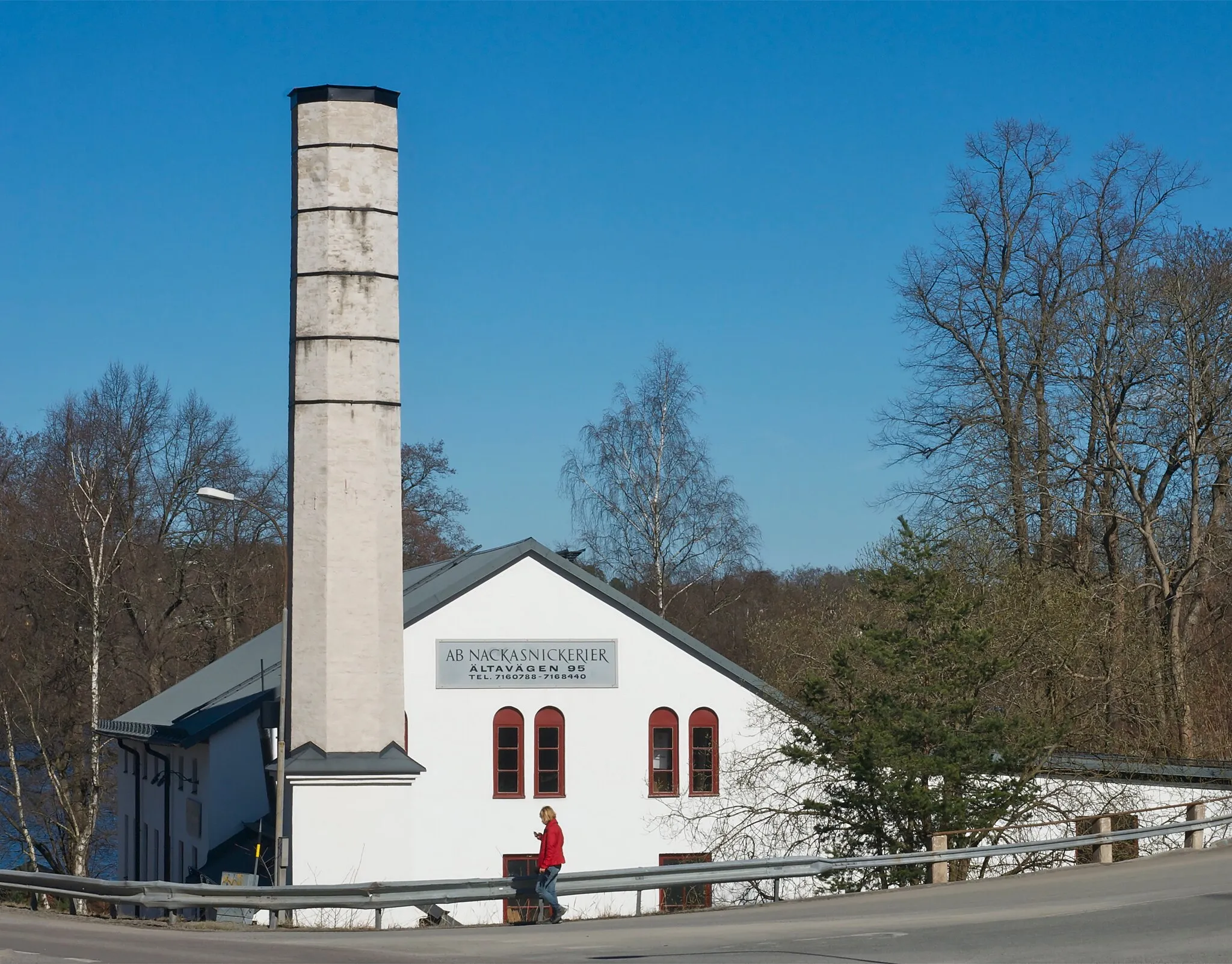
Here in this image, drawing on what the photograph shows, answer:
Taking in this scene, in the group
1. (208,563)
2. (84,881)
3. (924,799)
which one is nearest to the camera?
(84,881)

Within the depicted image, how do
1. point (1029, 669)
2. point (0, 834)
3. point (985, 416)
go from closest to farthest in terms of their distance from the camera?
point (1029, 669)
point (985, 416)
point (0, 834)

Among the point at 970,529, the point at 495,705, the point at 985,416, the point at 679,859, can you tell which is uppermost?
the point at 985,416

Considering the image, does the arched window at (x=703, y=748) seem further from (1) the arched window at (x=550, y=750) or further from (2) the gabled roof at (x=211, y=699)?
(2) the gabled roof at (x=211, y=699)

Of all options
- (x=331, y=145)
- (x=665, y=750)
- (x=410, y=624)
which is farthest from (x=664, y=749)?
(x=331, y=145)

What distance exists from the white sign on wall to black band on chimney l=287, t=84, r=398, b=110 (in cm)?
1339

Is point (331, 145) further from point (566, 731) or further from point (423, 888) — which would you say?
point (566, 731)

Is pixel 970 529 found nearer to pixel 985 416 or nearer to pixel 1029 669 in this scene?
pixel 985 416

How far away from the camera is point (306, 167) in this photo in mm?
25891

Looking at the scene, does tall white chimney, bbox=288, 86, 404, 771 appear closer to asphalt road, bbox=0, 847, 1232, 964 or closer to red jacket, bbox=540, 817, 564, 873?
asphalt road, bbox=0, 847, 1232, 964

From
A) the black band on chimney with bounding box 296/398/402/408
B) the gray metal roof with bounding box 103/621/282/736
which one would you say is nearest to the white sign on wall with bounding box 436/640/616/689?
the gray metal roof with bounding box 103/621/282/736

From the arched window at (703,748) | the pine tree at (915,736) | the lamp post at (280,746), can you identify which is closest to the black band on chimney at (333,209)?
the lamp post at (280,746)

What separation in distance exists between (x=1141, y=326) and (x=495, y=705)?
1780cm

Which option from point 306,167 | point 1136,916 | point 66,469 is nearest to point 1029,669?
point 1136,916

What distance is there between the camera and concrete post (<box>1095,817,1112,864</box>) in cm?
2305
